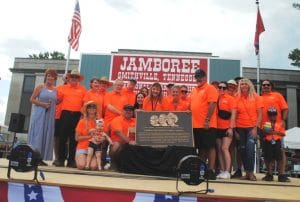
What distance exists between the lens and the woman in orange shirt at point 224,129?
5965 mm

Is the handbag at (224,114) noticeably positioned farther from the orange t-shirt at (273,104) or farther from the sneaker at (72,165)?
the sneaker at (72,165)

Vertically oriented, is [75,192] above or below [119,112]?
below

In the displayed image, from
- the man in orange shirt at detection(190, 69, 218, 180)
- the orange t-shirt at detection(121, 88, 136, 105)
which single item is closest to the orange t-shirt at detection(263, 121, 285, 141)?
the man in orange shirt at detection(190, 69, 218, 180)

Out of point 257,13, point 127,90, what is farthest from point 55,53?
point 127,90

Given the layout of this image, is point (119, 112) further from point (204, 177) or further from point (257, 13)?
point (257, 13)

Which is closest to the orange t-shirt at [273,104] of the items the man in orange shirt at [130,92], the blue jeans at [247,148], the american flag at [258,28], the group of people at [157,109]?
the group of people at [157,109]

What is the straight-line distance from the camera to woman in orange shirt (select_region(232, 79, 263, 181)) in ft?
19.1

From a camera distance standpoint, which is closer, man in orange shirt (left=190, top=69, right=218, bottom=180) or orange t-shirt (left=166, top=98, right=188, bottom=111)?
man in orange shirt (left=190, top=69, right=218, bottom=180)

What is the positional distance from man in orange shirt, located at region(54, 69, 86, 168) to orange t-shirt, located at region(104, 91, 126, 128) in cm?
47

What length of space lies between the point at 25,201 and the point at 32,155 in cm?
46

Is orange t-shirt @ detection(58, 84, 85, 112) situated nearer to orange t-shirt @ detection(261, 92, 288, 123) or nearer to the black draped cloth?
the black draped cloth

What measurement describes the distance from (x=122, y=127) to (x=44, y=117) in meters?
1.41

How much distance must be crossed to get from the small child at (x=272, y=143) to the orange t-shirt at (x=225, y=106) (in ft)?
1.96

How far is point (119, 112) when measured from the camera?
267 inches
